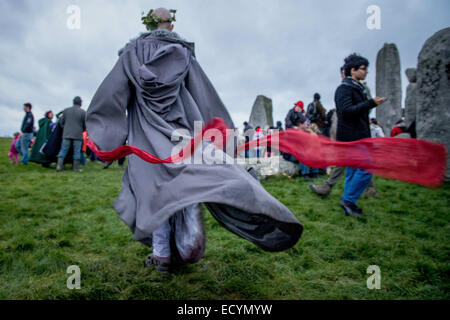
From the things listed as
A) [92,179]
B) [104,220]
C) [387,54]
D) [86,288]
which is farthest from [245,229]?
[387,54]

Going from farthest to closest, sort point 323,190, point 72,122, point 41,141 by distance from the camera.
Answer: point 41,141 < point 72,122 < point 323,190

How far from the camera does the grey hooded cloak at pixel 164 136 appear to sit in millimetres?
1603

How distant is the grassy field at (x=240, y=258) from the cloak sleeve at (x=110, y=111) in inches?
45.4

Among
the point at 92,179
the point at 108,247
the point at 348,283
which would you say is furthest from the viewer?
the point at 92,179

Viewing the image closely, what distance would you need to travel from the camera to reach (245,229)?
188cm

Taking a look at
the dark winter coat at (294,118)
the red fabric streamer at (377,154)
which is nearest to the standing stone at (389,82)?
the dark winter coat at (294,118)

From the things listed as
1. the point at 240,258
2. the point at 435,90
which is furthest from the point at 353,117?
the point at 435,90

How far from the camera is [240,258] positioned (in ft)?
8.80

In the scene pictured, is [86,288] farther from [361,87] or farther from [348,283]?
[361,87]

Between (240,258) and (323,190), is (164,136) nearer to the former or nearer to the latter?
(240,258)

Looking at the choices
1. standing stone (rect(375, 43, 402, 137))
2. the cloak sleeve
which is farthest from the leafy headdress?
standing stone (rect(375, 43, 402, 137))

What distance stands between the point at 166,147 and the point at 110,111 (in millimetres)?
594

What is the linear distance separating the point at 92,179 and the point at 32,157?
3.27 meters

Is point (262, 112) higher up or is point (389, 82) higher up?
point (389, 82)
